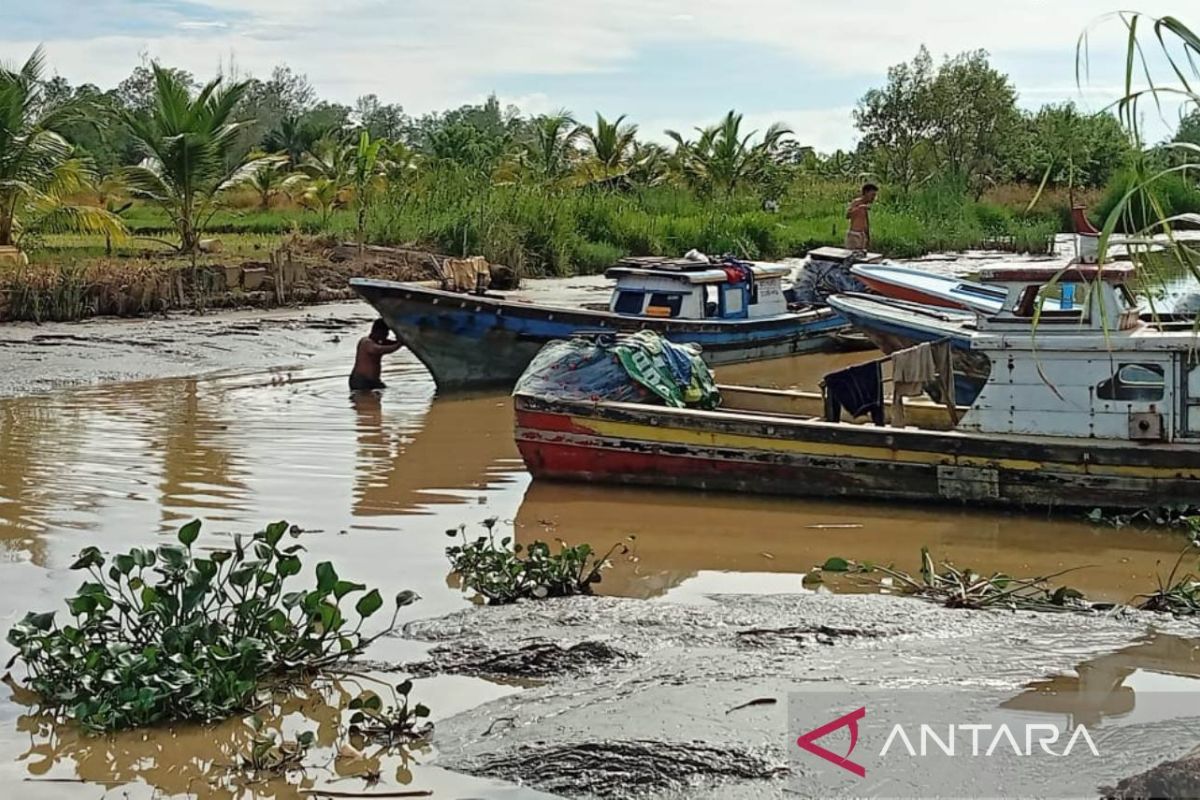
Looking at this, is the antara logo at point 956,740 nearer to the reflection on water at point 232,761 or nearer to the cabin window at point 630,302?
the reflection on water at point 232,761

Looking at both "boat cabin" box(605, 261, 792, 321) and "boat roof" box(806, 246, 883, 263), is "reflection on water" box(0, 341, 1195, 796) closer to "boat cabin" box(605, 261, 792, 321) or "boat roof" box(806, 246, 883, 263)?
"boat cabin" box(605, 261, 792, 321)

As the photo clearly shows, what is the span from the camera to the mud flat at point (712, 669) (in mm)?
5109

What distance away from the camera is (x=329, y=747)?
562cm

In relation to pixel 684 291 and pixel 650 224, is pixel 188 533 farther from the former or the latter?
pixel 650 224

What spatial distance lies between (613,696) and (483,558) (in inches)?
89.2

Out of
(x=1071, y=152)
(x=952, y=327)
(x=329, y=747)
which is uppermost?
(x=1071, y=152)

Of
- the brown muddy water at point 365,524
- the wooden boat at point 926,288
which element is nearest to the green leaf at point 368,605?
the brown muddy water at point 365,524

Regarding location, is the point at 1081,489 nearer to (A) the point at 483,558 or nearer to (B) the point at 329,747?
(A) the point at 483,558

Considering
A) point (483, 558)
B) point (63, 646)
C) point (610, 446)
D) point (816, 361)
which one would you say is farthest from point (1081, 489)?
point (816, 361)

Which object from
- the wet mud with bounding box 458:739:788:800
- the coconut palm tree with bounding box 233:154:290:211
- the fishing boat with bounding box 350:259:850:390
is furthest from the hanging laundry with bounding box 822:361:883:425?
the coconut palm tree with bounding box 233:154:290:211

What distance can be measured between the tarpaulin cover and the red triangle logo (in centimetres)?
577

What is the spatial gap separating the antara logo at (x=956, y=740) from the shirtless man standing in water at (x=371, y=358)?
38.7 ft

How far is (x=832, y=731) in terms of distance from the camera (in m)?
5.34

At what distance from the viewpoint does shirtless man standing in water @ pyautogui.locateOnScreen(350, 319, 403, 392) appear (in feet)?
54.4
